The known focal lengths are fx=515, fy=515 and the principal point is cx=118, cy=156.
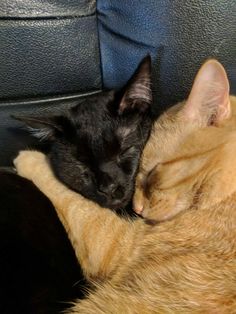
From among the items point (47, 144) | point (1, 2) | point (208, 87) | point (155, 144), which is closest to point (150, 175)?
point (155, 144)

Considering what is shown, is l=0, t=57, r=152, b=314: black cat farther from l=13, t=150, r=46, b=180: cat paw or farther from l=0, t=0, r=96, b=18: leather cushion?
l=0, t=0, r=96, b=18: leather cushion

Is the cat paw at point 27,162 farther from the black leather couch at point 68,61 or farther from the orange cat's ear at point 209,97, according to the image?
the orange cat's ear at point 209,97

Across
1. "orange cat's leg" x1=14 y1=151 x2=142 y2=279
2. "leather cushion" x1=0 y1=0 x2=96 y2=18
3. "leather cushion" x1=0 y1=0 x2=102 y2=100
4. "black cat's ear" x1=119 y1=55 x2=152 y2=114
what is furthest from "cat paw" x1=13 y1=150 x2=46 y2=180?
"leather cushion" x1=0 y1=0 x2=96 y2=18

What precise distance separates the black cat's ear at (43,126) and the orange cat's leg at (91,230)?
124mm

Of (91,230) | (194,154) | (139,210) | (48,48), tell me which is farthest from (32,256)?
(48,48)

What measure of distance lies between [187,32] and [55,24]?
1.15ft

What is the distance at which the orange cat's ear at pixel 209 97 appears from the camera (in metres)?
1.16

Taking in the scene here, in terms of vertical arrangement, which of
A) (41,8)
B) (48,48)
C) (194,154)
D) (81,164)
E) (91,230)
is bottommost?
(91,230)

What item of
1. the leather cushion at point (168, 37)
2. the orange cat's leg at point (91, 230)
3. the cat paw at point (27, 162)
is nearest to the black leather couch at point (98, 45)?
the leather cushion at point (168, 37)

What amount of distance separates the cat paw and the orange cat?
195mm

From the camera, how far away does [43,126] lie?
4.66ft

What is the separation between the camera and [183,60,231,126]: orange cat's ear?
1.16 m

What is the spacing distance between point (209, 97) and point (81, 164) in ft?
1.41

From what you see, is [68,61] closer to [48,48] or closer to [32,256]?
[48,48]
